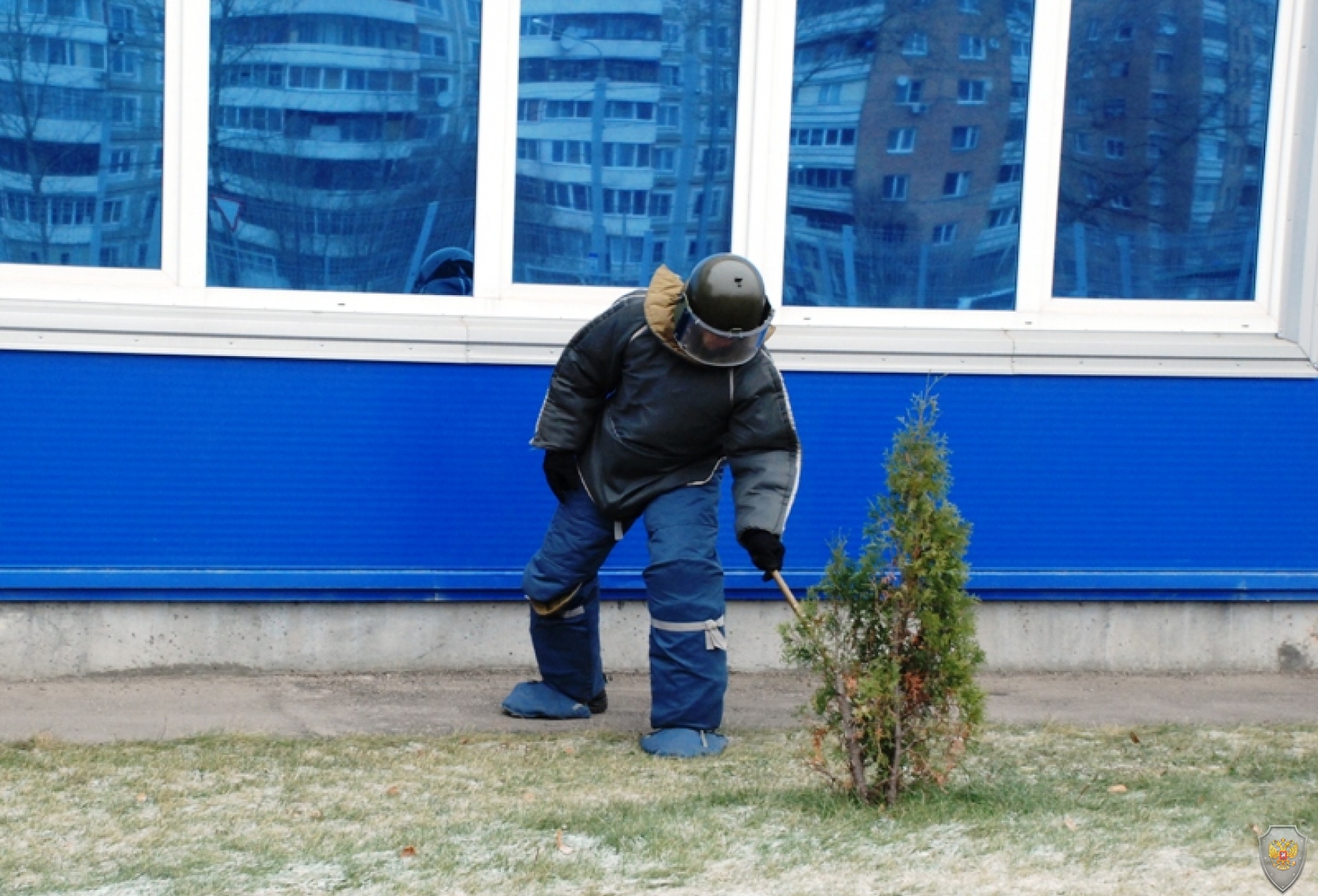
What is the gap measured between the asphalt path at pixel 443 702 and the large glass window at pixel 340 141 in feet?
5.06

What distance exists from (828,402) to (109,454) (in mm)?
2736

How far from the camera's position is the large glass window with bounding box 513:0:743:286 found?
7121 mm

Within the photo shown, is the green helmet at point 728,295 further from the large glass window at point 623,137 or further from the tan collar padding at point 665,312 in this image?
the large glass window at point 623,137

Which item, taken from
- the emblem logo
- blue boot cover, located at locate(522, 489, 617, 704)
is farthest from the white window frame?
the emblem logo

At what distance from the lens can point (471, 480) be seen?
7.03 metres

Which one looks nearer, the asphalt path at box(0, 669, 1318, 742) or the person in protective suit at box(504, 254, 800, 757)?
the person in protective suit at box(504, 254, 800, 757)

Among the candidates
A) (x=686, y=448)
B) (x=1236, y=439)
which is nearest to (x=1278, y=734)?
(x=1236, y=439)

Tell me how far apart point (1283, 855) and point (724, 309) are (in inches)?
88.1

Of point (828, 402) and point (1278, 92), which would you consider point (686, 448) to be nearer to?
point (828, 402)

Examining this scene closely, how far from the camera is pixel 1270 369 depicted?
24.3 ft

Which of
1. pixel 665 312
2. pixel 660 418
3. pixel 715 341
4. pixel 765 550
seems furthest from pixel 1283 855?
pixel 665 312

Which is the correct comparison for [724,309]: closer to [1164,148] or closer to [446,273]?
[446,273]

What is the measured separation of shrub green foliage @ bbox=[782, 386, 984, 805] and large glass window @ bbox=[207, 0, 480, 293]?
266 centimetres

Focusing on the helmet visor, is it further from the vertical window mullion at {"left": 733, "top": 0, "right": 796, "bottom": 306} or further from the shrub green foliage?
the vertical window mullion at {"left": 733, "top": 0, "right": 796, "bottom": 306}
